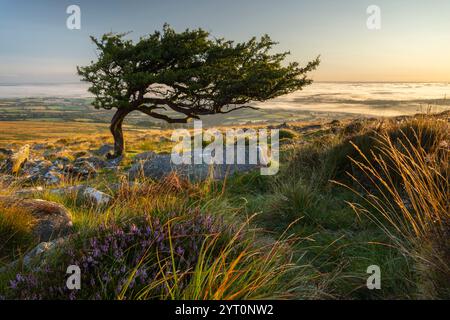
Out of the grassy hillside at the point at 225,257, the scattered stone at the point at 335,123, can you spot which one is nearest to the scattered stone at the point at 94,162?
the grassy hillside at the point at 225,257

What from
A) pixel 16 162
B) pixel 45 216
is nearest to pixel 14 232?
pixel 45 216

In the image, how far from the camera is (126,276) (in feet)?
9.16

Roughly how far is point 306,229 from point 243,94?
46.8ft

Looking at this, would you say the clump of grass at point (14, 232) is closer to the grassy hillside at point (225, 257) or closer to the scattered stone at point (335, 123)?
the grassy hillside at point (225, 257)

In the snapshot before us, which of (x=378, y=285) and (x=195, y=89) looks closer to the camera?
(x=378, y=285)

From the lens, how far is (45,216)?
4812 mm

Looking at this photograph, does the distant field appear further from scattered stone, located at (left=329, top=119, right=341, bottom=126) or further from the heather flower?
the heather flower

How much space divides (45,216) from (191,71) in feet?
46.0

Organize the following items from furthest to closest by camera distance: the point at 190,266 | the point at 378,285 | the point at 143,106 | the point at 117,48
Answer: the point at 143,106, the point at 117,48, the point at 378,285, the point at 190,266

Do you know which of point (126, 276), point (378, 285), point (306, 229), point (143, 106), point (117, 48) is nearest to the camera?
point (126, 276)

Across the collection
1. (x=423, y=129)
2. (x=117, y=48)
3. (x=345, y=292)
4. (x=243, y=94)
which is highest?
(x=117, y=48)

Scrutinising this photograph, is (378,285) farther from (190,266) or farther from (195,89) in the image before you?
(195,89)

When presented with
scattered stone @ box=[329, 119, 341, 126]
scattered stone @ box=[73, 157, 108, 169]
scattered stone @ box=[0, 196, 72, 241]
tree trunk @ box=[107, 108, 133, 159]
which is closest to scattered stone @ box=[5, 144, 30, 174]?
scattered stone @ box=[73, 157, 108, 169]
